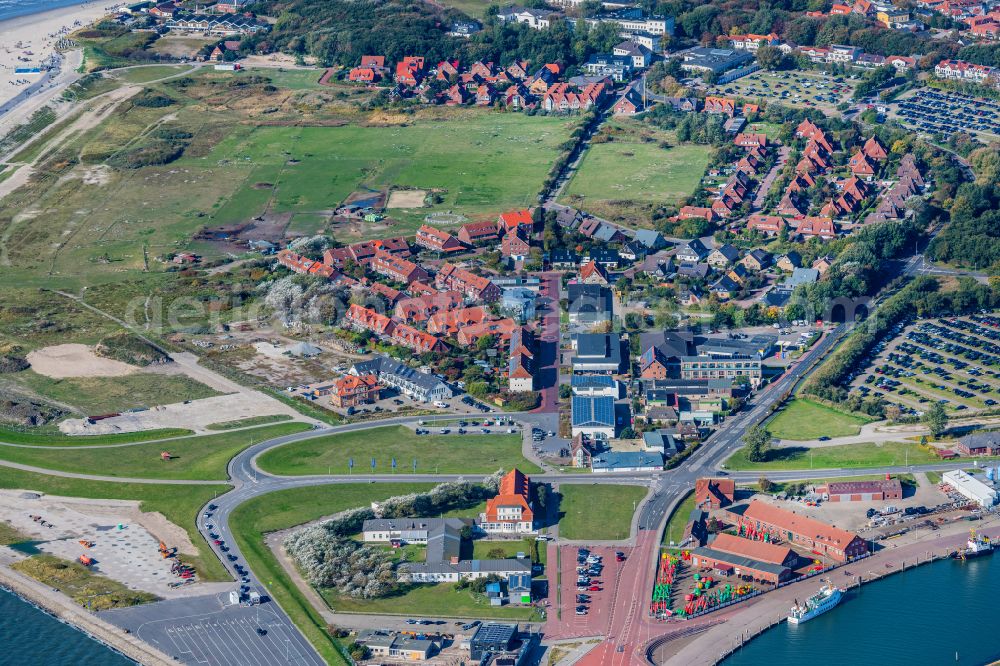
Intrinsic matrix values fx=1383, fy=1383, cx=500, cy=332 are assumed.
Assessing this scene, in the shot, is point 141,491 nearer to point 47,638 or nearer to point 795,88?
point 47,638

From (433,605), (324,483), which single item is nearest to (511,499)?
(433,605)

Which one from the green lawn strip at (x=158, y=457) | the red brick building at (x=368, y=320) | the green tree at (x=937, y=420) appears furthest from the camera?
the red brick building at (x=368, y=320)

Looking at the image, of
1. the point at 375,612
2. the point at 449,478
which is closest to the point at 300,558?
the point at 375,612

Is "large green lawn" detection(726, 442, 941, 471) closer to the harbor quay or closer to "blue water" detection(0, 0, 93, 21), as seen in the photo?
the harbor quay

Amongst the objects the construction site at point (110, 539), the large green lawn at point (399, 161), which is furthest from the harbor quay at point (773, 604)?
the large green lawn at point (399, 161)

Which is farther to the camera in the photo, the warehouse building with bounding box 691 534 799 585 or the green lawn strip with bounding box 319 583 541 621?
the warehouse building with bounding box 691 534 799 585

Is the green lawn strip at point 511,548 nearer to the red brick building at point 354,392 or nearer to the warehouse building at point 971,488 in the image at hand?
the red brick building at point 354,392

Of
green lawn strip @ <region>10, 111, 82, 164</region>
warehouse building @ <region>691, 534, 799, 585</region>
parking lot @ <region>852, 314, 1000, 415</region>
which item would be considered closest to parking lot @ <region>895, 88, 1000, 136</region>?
parking lot @ <region>852, 314, 1000, 415</region>
